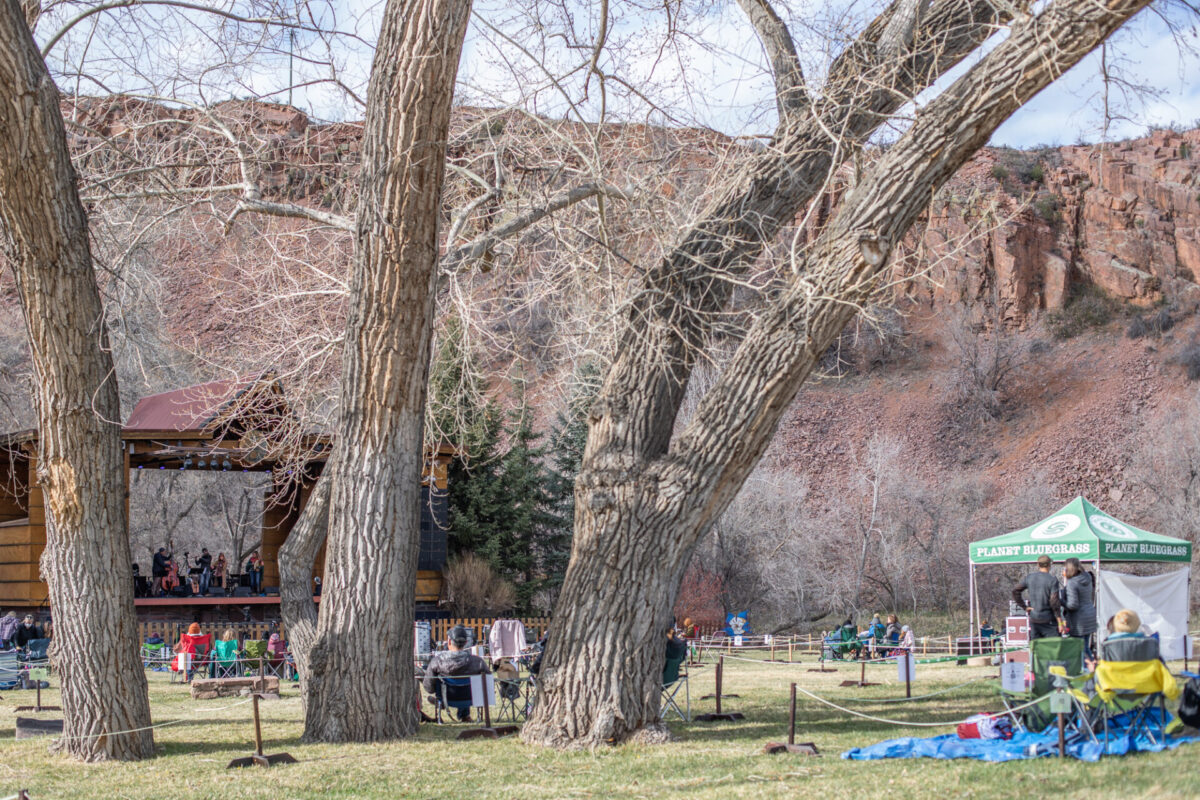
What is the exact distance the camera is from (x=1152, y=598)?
54.6 ft

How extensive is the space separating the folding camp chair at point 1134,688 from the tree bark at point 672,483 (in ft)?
9.31

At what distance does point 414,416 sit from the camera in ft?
29.3

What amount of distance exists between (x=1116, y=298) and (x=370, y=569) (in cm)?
5676

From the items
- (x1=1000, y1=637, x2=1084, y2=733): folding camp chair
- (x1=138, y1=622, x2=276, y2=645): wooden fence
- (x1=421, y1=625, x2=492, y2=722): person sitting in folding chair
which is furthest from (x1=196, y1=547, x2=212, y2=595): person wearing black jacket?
(x1=1000, y1=637, x2=1084, y2=733): folding camp chair

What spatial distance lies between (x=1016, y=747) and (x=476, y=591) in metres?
21.7

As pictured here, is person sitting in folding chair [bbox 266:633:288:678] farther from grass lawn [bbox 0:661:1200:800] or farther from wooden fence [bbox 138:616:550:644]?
grass lawn [bbox 0:661:1200:800]

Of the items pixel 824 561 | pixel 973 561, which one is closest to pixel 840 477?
pixel 824 561

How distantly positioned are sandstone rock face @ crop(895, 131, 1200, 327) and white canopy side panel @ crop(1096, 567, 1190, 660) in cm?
3987

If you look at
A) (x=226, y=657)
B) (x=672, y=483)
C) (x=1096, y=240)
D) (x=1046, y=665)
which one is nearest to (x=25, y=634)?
(x=226, y=657)

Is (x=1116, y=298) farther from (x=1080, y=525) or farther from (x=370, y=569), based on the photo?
(x=370, y=569)

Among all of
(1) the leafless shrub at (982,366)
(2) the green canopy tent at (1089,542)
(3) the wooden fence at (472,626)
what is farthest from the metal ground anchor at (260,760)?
(1) the leafless shrub at (982,366)

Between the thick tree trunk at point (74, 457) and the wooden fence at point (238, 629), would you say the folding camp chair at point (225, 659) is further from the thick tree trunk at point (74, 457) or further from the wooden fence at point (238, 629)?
the thick tree trunk at point (74, 457)

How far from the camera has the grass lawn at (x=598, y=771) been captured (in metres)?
6.10

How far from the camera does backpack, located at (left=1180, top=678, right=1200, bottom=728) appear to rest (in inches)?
291
